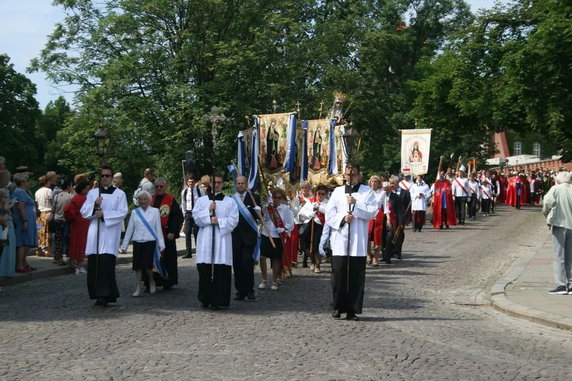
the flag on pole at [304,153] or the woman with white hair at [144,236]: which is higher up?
the flag on pole at [304,153]

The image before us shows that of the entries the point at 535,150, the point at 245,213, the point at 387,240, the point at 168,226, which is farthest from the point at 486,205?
the point at 535,150

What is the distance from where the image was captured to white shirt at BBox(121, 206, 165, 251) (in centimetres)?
1300

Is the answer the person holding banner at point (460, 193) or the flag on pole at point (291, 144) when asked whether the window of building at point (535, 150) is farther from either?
the flag on pole at point (291, 144)

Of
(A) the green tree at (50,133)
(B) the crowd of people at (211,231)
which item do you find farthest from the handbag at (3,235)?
(A) the green tree at (50,133)

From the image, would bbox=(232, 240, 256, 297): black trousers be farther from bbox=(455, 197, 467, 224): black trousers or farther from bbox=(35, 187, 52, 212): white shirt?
bbox=(455, 197, 467, 224): black trousers

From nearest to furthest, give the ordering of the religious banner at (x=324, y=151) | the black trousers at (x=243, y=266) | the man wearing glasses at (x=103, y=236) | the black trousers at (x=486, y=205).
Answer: the man wearing glasses at (x=103, y=236)
the black trousers at (x=243, y=266)
the religious banner at (x=324, y=151)
the black trousers at (x=486, y=205)

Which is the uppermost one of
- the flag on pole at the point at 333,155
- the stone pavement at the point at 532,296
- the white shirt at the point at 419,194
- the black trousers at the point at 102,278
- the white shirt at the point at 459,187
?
the flag on pole at the point at 333,155

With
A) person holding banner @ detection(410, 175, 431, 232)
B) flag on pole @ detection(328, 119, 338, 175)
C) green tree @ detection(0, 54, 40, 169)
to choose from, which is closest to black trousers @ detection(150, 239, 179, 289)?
flag on pole @ detection(328, 119, 338, 175)

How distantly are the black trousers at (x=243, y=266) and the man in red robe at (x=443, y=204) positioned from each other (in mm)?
17449

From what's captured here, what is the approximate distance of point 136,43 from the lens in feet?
123

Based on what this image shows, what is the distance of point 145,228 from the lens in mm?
13023

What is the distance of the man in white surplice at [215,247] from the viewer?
11.6 m

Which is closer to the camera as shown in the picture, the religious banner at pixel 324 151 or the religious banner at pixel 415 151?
the religious banner at pixel 324 151

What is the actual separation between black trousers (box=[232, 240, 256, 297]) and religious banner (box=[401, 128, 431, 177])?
1847cm
